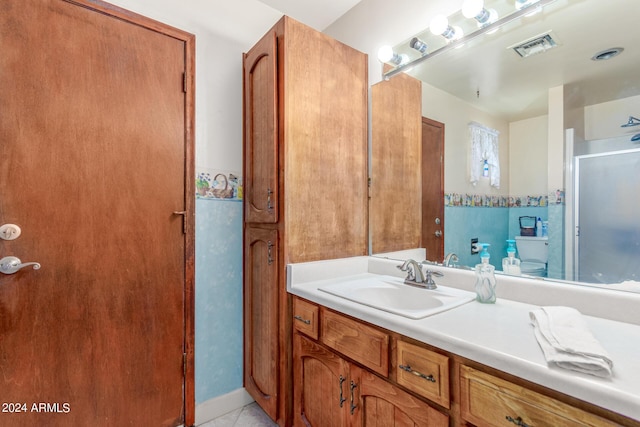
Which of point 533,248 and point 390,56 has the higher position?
point 390,56

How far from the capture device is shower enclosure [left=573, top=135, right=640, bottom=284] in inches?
38.1

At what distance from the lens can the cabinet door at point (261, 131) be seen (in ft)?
4.85

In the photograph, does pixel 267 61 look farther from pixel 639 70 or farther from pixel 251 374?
pixel 251 374

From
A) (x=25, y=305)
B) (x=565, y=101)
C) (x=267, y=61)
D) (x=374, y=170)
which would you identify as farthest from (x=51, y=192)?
Result: (x=565, y=101)

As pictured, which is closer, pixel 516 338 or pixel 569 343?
pixel 569 343

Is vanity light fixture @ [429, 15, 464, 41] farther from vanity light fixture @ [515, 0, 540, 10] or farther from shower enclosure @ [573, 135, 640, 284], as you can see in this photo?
shower enclosure @ [573, 135, 640, 284]

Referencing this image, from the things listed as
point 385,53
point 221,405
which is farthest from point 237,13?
point 221,405

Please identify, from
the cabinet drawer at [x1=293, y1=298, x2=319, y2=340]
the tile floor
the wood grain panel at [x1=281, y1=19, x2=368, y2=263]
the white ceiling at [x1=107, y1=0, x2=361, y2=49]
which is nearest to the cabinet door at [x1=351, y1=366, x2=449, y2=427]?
the cabinet drawer at [x1=293, y1=298, x2=319, y2=340]

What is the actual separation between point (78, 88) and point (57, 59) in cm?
13

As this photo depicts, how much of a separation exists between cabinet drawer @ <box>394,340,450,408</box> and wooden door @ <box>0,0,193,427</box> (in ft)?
3.92

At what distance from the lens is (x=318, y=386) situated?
1278mm

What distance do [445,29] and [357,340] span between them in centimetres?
141

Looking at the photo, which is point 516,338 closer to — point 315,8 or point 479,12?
point 479,12

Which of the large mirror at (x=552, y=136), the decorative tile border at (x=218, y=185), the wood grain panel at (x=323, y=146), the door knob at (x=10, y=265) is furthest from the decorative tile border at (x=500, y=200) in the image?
the door knob at (x=10, y=265)
